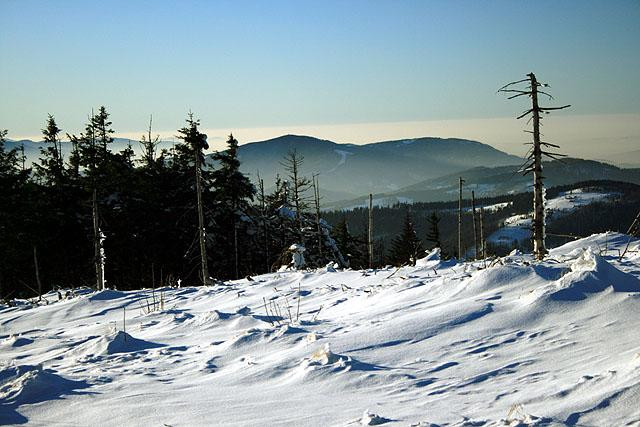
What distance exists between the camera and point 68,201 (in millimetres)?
31875

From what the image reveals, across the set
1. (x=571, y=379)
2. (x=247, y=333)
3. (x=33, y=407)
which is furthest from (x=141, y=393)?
(x=571, y=379)

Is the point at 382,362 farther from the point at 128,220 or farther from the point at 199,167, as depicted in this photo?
the point at 128,220

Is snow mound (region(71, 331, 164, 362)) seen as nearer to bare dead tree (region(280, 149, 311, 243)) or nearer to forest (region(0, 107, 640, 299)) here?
forest (region(0, 107, 640, 299))

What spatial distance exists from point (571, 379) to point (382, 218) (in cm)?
19574

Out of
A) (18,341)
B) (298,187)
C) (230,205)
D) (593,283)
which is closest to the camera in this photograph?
(593,283)

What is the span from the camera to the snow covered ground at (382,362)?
296 cm

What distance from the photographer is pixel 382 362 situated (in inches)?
161

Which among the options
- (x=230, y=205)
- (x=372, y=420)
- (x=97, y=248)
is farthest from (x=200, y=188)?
(x=372, y=420)

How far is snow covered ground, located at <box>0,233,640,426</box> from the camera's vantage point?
9.73 feet

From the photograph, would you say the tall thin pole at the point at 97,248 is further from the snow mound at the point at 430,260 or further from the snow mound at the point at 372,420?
the snow mound at the point at 372,420

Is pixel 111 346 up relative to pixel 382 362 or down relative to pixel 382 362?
down

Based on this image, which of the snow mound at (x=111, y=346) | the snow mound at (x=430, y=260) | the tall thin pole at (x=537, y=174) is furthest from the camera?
the tall thin pole at (x=537, y=174)

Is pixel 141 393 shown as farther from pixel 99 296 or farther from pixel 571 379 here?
pixel 99 296

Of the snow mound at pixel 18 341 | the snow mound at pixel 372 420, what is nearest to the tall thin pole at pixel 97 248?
the snow mound at pixel 18 341
